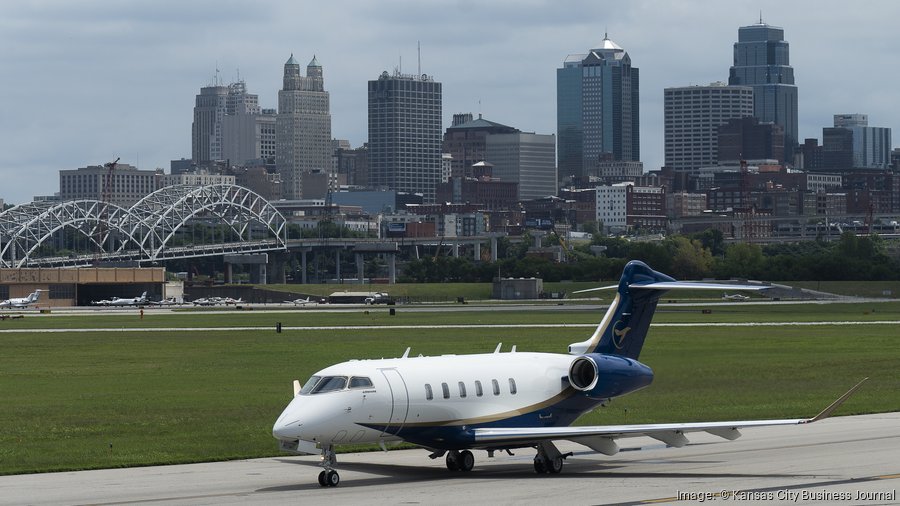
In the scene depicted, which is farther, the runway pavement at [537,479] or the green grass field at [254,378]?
the green grass field at [254,378]

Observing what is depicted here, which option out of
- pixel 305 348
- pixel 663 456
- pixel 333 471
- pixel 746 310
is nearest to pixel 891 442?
pixel 663 456

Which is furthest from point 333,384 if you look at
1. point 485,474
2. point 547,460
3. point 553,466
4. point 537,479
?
point 553,466

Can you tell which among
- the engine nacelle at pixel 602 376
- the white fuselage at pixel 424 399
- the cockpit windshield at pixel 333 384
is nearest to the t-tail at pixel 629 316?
the engine nacelle at pixel 602 376

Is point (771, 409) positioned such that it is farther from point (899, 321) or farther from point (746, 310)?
point (746, 310)

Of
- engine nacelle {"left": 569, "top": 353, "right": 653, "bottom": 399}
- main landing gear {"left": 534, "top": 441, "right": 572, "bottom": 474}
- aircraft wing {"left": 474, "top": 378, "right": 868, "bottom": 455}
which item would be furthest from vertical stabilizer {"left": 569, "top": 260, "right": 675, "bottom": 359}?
aircraft wing {"left": 474, "top": 378, "right": 868, "bottom": 455}

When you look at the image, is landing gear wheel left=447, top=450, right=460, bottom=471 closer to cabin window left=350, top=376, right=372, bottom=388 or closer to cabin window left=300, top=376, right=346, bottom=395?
cabin window left=350, top=376, right=372, bottom=388

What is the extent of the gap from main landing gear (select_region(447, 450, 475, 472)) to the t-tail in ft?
18.8

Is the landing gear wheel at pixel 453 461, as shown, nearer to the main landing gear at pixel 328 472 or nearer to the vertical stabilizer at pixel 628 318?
the main landing gear at pixel 328 472

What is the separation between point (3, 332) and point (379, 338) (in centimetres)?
3484

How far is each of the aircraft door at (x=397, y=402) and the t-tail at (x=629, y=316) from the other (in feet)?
25.1

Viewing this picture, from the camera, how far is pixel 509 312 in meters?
156

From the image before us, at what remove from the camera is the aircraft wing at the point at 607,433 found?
36.3 metres

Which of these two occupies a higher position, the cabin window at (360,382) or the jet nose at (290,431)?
the cabin window at (360,382)

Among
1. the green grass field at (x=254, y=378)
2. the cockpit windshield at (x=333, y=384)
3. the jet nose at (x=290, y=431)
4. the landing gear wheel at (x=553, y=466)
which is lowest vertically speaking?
the green grass field at (x=254, y=378)
